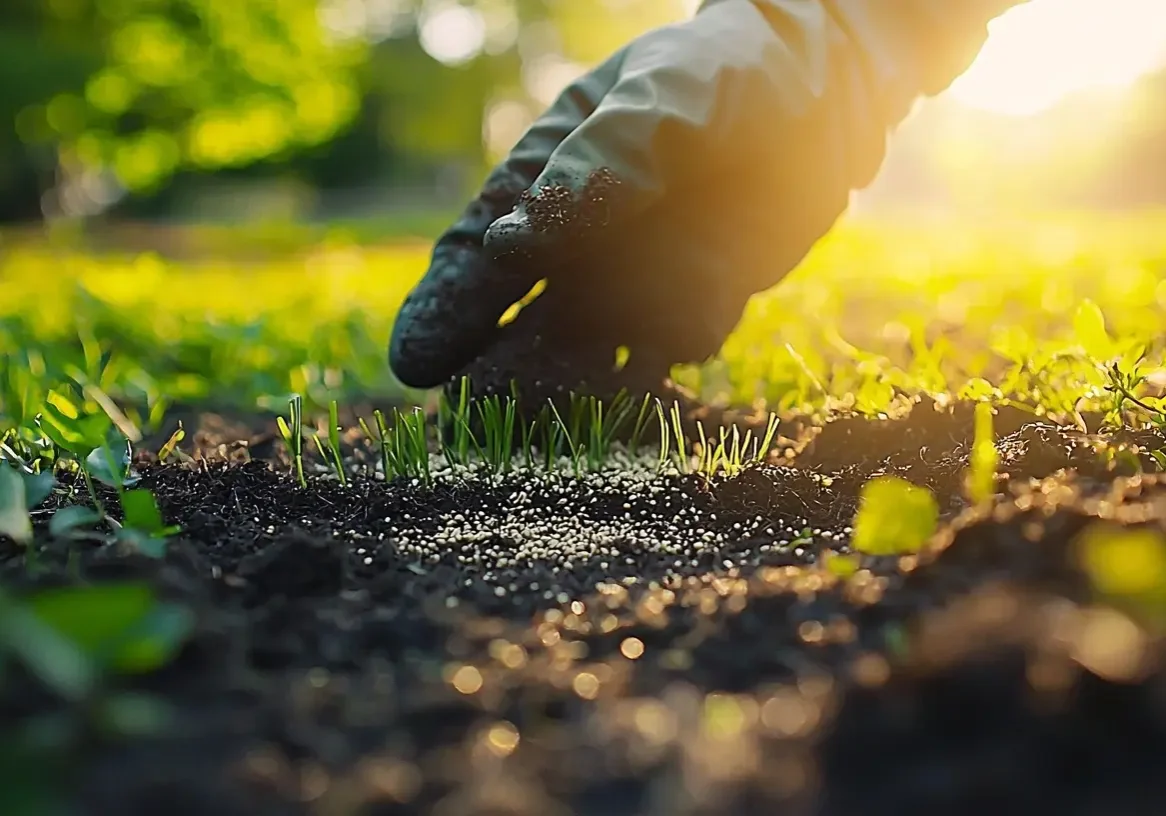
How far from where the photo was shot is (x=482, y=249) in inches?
70.3

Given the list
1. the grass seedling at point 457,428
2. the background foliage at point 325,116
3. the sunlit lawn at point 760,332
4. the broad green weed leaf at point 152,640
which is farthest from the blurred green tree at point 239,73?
the broad green weed leaf at point 152,640

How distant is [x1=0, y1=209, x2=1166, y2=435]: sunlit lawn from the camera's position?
80.5 inches

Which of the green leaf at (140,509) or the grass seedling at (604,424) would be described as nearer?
the green leaf at (140,509)

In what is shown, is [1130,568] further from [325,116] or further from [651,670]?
[325,116]

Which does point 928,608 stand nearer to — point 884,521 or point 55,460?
point 884,521

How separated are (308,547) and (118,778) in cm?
47

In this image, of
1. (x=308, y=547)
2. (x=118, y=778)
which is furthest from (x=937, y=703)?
(x=308, y=547)

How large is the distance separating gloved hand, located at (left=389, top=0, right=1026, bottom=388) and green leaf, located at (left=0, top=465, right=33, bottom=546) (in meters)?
0.72

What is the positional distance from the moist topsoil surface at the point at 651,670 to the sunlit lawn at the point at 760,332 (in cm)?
58

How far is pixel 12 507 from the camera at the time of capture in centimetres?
117

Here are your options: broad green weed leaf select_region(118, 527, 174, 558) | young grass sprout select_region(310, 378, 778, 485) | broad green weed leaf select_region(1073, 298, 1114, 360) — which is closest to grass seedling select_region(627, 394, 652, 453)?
young grass sprout select_region(310, 378, 778, 485)

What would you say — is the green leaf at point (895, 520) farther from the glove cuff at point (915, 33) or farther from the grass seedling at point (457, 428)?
the glove cuff at point (915, 33)

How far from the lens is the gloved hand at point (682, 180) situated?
1588mm

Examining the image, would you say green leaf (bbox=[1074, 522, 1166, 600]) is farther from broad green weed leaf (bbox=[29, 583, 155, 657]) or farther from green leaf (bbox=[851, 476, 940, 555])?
broad green weed leaf (bbox=[29, 583, 155, 657])
